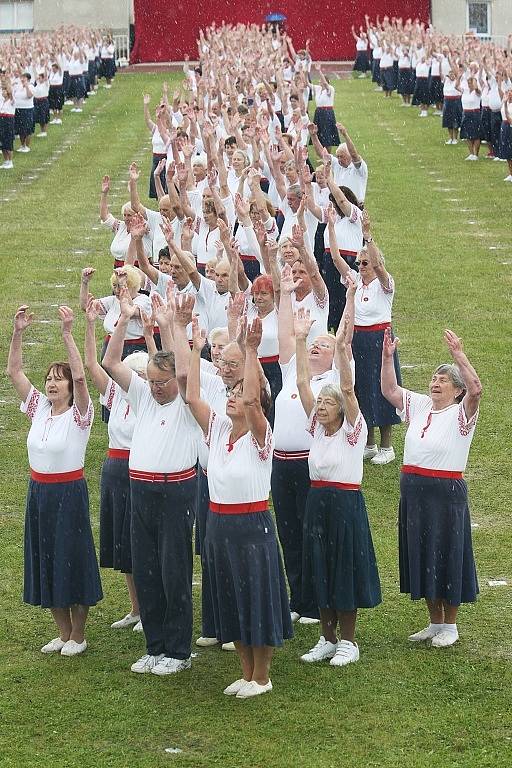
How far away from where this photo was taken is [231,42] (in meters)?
31.5

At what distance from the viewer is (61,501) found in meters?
7.10

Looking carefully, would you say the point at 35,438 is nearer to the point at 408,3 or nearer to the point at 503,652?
the point at 503,652

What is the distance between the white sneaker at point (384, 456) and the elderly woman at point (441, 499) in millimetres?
2925

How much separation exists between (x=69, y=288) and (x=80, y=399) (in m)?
8.91

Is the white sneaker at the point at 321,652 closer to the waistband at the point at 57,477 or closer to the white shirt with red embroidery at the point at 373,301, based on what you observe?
the waistband at the point at 57,477

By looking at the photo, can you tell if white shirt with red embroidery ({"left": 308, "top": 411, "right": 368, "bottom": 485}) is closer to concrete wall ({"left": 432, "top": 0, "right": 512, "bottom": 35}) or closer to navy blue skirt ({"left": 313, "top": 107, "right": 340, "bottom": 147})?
navy blue skirt ({"left": 313, "top": 107, "right": 340, "bottom": 147})

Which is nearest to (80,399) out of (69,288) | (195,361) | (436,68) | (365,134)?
(195,361)

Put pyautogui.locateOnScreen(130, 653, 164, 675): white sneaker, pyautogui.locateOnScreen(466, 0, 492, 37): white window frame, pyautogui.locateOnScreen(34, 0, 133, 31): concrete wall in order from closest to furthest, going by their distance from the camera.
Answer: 1. pyautogui.locateOnScreen(130, 653, 164, 675): white sneaker
2. pyautogui.locateOnScreen(34, 0, 133, 31): concrete wall
3. pyautogui.locateOnScreen(466, 0, 492, 37): white window frame

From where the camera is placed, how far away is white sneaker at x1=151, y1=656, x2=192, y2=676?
6.97m

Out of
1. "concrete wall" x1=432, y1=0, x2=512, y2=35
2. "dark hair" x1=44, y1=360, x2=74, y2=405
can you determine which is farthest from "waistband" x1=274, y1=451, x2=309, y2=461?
"concrete wall" x1=432, y1=0, x2=512, y2=35

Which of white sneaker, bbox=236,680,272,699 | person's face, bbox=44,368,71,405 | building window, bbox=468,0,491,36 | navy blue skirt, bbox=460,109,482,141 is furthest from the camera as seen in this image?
building window, bbox=468,0,491,36

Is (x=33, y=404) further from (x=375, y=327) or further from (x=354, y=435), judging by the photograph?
(x=375, y=327)

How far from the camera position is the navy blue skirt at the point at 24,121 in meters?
26.0

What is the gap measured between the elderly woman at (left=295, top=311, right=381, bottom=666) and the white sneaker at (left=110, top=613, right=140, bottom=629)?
1008 millimetres
